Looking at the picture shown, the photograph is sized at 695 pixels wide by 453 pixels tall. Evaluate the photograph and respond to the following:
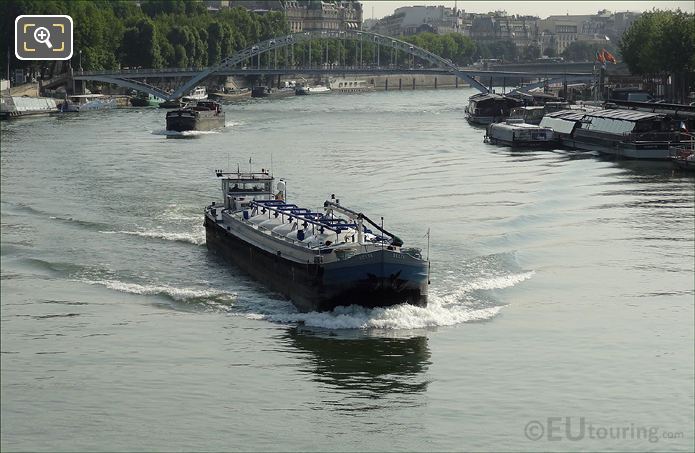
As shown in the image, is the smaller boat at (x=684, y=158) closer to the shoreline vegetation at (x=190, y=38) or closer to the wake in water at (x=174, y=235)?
the wake in water at (x=174, y=235)

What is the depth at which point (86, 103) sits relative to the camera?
3812 inches

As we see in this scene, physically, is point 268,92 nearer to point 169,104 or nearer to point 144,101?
point 144,101

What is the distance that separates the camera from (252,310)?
93.9ft

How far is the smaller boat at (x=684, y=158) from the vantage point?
184 feet

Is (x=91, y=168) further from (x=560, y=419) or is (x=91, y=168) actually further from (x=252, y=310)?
(x=560, y=419)

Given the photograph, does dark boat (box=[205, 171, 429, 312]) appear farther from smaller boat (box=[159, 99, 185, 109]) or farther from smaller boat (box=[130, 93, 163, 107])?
smaller boat (box=[130, 93, 163, 107])

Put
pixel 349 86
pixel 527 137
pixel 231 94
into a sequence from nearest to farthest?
pixel 527 137 → pixel 231 94 → pixel 349 86

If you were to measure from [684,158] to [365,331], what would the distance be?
3268 cm

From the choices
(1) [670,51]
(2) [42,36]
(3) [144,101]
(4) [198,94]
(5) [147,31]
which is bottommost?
(3) [144,101]

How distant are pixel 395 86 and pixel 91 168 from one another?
4847 inches

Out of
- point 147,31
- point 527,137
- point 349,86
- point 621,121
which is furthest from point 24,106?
point 349,86

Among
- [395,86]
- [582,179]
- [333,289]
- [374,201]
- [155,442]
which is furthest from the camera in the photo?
[395,86]

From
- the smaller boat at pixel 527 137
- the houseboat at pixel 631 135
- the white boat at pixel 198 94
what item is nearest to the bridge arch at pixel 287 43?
the white boat at pixel 198 94

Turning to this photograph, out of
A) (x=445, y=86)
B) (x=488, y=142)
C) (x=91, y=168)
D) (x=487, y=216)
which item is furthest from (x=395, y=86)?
(x=487, y=216)
